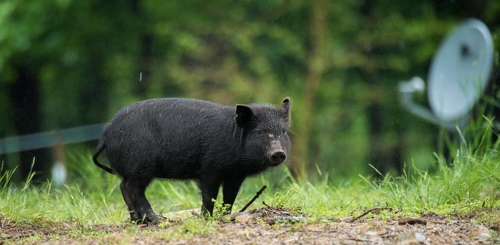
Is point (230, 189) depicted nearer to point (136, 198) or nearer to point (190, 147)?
point (190, 147)

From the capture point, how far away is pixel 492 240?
6117 mm

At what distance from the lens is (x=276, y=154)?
24.5 feet

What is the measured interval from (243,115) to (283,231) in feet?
5.33

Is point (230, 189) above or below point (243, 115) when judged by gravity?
below

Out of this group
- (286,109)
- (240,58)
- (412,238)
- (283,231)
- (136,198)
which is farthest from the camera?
(240,58)

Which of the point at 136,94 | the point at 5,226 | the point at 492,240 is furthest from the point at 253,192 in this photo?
the point at 136,94

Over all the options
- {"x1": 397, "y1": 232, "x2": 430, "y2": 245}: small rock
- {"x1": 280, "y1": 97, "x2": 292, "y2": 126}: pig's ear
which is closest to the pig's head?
{"x1": 280, "y1": 97, "x2": 292, "y2": 126}: pig's ear

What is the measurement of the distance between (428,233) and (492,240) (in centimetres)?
45

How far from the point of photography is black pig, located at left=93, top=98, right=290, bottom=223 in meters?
7.55

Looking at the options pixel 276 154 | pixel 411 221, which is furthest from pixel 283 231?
pixel 276 154

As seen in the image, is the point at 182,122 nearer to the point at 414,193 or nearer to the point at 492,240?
the point at 414,193

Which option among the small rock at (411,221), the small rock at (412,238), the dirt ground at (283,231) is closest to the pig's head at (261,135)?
the dirt ground at (283,231)

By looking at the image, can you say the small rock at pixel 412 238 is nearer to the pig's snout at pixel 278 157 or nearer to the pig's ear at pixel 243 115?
the pig's snout at pixel 278 157

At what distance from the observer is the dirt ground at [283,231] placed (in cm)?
602
